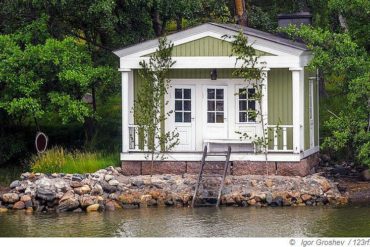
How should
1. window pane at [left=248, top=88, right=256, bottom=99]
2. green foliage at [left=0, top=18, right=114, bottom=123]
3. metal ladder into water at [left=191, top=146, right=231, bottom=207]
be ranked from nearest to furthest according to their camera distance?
metal ladder into water at [left=191, top=146, right=231, bottom=207], window pane at [left=248, top=88, right=256, bottom=99], green foliage at [left=0, top=18, right=114, bottom=123]

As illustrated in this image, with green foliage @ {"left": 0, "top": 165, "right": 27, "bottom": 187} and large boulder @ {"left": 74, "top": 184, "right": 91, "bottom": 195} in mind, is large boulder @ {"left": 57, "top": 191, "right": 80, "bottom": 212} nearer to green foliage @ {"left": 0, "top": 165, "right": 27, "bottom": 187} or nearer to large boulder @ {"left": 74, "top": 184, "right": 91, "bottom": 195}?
large boulder @ {"left": 74, "top": 184, "right": 91, "bottom": 195}

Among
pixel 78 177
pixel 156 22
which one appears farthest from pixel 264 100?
pixel 156 22

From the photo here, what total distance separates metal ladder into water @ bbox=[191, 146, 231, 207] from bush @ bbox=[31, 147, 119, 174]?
2447 mm

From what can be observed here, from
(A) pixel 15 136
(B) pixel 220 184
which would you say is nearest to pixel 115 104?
(A) pixel 15 136

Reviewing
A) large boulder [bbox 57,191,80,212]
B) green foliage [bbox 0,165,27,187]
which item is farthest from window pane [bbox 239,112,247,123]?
green foliage [bbox 0,165,27,187]

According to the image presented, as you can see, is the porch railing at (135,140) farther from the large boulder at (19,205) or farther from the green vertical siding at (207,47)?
the large boulder at (19,205)

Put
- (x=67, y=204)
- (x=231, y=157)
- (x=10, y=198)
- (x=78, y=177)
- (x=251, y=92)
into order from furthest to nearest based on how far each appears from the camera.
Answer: (x=251, y=92), (x=231, y=157), (x=78, y=177), (x=10, y=198), (x=67, y=204)

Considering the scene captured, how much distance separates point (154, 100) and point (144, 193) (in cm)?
272

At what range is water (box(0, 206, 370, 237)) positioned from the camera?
68.2ft

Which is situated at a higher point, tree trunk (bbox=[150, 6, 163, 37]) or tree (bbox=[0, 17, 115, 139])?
tree trunk (bbox=[150, 6, 163, 37])

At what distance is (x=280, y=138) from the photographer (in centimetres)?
2738

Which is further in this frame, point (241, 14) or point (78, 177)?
point (241, 14)

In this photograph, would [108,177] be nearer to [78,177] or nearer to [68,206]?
[78,177]

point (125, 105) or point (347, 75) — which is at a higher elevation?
point (347, 75)
